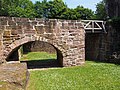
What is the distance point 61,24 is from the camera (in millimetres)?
13633

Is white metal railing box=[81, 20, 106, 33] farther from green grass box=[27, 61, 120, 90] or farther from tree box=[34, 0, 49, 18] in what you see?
tree box=[34, 0, 49, 18]

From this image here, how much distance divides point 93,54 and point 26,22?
7.89m

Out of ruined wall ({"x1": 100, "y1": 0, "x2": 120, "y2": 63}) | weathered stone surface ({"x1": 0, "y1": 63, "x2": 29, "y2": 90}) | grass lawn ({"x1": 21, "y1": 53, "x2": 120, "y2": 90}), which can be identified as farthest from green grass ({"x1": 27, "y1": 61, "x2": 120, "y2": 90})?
weathered stone surface ({"x1": 0, "y1": 63, "x2": 29, "y2": 90})

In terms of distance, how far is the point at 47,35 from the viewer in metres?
13.3

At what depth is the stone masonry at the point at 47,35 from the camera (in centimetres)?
1259

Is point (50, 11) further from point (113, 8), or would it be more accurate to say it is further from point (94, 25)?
point (94, 25)

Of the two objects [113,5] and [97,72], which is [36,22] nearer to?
[97,72]

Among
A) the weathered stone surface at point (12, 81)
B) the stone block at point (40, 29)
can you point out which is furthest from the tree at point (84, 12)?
the weathered stone surface at point (12, 81)

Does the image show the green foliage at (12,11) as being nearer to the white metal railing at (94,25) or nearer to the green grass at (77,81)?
the white metal railing at (94,25)

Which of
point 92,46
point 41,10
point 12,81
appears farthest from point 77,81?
point 41,10

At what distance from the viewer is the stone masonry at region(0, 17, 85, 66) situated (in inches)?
496

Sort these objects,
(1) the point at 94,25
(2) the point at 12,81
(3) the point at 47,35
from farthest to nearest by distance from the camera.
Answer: (1) the point at 94,25 < (3) the point at 47,35 < (2) the point at 12,81

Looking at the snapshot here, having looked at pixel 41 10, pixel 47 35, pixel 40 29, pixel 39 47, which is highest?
pixel 41 10

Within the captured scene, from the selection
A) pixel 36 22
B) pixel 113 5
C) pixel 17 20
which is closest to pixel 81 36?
pixel 36 22
